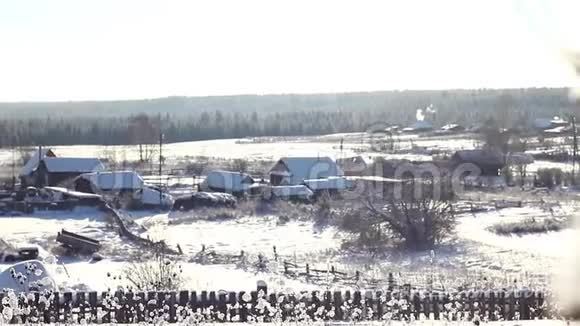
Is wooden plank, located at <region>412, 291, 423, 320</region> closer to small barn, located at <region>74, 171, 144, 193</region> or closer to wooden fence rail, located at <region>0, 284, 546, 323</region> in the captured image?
wooden fence rail, located at <region>0, 284, 546, 323</region>

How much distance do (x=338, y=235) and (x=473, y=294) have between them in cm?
1423

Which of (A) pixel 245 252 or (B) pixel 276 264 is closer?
(B) pixel 276 264

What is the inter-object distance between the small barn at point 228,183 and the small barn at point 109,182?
3.34 metres

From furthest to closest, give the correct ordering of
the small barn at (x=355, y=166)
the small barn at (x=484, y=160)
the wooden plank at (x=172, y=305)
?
the small barn at (x=355, y=166) < the small barn at (x=484, y=160) < the wooden plank at (x=172, y=305)

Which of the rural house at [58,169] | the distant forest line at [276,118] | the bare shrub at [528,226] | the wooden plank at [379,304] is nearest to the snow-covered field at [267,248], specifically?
the bare shrub at [528,226]

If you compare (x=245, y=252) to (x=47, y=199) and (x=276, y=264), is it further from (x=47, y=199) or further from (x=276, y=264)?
(x=47, y=199)

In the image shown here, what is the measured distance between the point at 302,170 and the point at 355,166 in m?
6.56

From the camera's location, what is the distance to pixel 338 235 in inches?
925

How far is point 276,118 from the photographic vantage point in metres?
120

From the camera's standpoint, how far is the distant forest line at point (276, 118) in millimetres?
90000

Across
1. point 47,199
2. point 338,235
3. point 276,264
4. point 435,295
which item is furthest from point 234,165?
point 435,295

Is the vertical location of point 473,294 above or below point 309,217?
above

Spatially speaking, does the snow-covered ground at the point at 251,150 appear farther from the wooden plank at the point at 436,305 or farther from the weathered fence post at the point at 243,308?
the weathered fence post at the point at 243,308

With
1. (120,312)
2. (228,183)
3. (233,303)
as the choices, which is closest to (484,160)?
(228,183)
